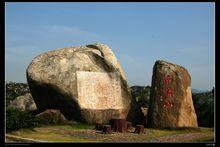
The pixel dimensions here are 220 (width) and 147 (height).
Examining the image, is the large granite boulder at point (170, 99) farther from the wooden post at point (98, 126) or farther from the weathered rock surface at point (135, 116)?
the wooden post at point (98, 126)

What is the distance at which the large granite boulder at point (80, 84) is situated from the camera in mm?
19391

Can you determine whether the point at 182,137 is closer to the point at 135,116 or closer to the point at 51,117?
the point at 135,116

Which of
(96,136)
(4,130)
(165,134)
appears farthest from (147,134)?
(4,130)

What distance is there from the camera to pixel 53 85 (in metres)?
19.4

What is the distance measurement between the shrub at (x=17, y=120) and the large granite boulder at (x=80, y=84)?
2556 millimetres

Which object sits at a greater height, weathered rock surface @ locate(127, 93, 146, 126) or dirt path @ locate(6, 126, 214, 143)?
Answer: weathered rock surface @ locate(127, 93, 146, 126)

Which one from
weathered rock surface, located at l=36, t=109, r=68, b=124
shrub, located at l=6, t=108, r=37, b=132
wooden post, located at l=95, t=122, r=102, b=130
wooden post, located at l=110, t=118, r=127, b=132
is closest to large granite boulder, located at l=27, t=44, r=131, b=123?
weathered rock surface, located at l=36, t=109, r=68, b=124

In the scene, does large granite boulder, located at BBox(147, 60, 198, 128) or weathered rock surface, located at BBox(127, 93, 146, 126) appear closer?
large granite boulder, located at BBox(147, 60, 198, 128)

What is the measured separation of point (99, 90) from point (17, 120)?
4.68 meters

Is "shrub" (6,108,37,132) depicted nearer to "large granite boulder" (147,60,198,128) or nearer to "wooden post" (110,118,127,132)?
"wooden post" (110,118,127,132)

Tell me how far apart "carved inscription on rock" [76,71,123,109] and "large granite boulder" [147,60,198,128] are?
5.80ft

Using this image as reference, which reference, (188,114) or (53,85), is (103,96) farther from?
(188,114)

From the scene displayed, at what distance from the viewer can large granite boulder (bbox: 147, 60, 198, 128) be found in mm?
19172
